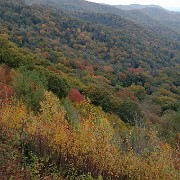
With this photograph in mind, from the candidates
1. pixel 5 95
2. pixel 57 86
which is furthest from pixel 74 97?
pixel 5 95

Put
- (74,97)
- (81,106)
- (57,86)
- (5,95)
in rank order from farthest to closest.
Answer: (74,97)
(57,86)
(81,106)
(5,95)

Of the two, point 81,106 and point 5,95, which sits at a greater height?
point 5,95

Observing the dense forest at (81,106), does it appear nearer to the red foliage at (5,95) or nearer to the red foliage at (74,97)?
the red foliage at (5,95)

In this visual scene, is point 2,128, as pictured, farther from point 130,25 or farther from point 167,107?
point 130,25

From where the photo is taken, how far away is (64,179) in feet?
44.9

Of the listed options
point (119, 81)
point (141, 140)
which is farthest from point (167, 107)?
point (141, 140)

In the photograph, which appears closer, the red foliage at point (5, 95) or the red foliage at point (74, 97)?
the red foliage at point (5, 95)

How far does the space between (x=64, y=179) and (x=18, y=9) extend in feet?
337

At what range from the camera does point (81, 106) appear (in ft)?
101

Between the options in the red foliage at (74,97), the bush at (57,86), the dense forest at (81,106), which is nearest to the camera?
the dense forest at (81,106)

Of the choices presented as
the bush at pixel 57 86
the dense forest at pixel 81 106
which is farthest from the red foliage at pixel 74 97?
the bush at pixel 57 86

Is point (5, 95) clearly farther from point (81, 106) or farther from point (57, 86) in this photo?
point (57, 86)

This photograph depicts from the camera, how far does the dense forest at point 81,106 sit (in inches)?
530

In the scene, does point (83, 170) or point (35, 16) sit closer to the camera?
point (83, 170)
